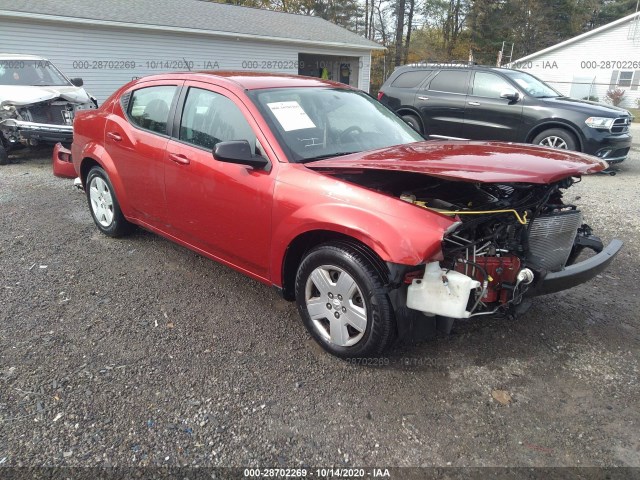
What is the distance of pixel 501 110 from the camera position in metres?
8.62

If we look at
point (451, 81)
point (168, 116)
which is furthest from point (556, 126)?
point (168, 116)

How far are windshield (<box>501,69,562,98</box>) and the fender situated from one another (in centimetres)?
726

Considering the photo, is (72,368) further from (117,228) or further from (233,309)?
(117,228)

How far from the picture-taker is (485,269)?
2.65 m

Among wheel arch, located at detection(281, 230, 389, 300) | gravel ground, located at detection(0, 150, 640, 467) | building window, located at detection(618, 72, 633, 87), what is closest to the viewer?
gravel ground, located at detection(0, 150, 640, 467)

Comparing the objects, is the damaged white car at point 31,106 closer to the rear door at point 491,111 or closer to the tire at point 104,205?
the tire at point 104,205

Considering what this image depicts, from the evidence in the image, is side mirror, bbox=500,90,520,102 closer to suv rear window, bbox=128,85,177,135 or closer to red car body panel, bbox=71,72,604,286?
red car body panel, bbox=71,72,604,286

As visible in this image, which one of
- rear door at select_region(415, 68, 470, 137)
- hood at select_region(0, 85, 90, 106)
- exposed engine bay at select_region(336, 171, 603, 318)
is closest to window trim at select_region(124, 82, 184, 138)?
exposed engine bay at select_region(336, 171, 603, 318)

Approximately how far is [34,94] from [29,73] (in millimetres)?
1293

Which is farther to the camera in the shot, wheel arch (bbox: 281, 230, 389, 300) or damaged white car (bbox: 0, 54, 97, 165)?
damaged white car (bbox: 0, 54, 97, 165)

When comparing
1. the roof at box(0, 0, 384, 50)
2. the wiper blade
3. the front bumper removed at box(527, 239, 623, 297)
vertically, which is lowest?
the front bumper removed at box(527, 239, 623, 297)

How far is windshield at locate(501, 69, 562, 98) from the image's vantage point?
28.2 ft

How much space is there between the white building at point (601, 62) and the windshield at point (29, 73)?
28.8 meters

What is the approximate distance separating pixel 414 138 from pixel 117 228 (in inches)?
122
